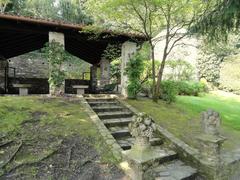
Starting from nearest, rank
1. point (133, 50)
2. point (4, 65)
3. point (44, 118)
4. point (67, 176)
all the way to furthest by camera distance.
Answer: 1. point (67, 176)
2. point (44, 118)
3. point (133, 50)
4. point (4, 65)

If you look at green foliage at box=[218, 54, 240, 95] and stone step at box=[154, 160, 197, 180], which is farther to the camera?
green foliage at box=[218, 54, 240, 95]

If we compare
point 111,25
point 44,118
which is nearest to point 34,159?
point 44,118

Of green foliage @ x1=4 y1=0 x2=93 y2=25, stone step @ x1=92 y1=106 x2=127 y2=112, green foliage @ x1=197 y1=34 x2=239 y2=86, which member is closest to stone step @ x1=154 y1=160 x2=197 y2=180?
stone step @ x1=92 y1=106 x2=127 y2=112

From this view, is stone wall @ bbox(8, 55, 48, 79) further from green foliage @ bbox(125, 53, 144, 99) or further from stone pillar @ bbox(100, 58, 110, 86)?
green foliage @ bbox(125, 53, 144, 99)

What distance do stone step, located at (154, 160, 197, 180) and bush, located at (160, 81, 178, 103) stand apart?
530 centimetres

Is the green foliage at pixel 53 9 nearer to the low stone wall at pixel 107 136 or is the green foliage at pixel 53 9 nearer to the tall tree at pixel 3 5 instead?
the tall tree at pixel 3 5

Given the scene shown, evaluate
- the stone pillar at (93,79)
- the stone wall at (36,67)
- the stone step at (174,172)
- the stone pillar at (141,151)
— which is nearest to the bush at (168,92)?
the stone pillar at (93,79)

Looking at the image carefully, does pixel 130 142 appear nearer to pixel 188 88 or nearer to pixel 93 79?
pixel 93 79

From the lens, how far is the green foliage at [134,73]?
9047 mm

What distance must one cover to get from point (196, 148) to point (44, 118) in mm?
3850

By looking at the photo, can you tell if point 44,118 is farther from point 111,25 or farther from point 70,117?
point 111,25

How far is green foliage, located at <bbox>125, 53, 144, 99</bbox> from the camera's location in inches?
356

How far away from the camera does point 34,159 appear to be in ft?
13.9

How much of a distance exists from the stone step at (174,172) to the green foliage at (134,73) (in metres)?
4.50
